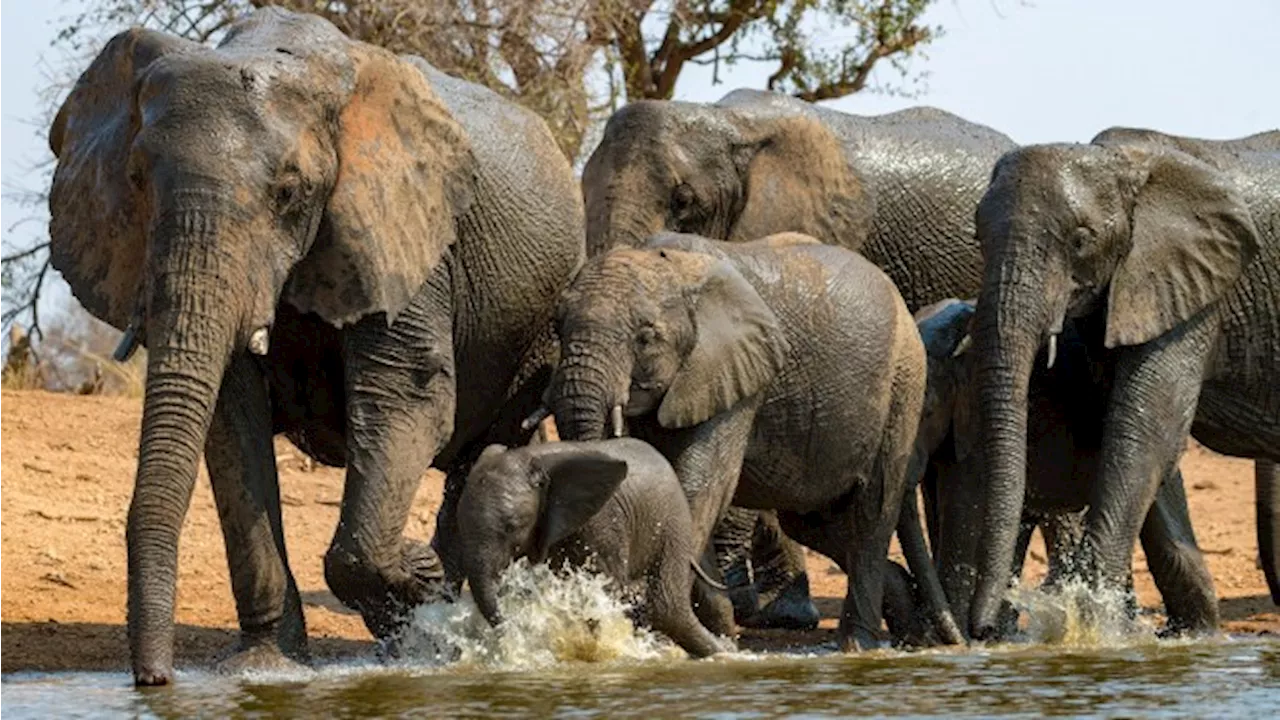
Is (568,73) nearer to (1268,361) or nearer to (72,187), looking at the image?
(1268,361)

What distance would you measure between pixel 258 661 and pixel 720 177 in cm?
467

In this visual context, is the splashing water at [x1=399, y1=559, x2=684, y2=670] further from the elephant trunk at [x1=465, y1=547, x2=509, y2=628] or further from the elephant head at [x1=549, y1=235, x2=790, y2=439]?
the elephant head at [x1=549, y1=235, x2=790, y2=439]

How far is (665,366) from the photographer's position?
10.7 metres

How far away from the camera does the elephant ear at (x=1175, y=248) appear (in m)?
12.1

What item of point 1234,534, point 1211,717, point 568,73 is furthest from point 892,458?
point 568,73

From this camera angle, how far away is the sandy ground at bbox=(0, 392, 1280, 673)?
472 inches

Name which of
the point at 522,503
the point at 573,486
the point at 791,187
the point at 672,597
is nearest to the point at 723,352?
the point at 672,597

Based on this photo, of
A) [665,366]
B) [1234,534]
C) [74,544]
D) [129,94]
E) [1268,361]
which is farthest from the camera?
[1234,534]

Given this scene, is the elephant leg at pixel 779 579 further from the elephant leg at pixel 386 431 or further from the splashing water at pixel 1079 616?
the elephant leg at pixel 386 431

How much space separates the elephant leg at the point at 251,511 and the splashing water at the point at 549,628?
56 cm

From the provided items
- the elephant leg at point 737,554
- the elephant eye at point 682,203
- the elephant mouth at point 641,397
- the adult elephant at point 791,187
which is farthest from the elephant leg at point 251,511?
the elephant eye at point 682,203

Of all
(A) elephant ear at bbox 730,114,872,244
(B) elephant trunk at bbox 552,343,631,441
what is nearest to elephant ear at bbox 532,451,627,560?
(B) elephant trunk at bbox 552,343,631,441

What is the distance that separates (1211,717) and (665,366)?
8.72 feet

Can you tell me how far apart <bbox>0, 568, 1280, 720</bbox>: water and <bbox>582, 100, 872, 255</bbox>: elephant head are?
301 centimetres
